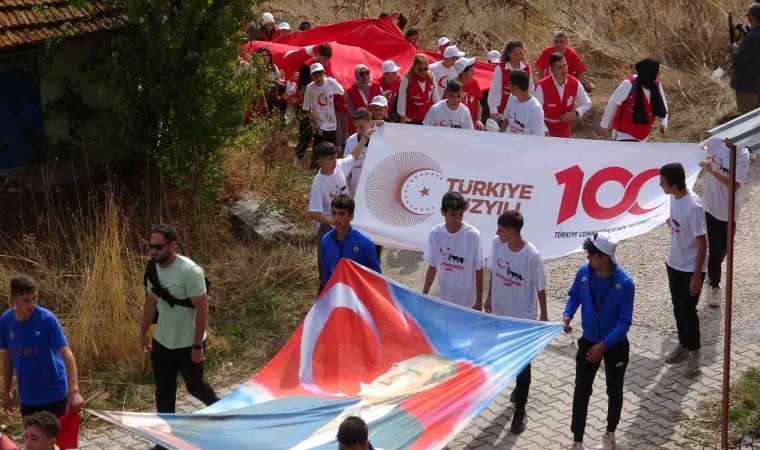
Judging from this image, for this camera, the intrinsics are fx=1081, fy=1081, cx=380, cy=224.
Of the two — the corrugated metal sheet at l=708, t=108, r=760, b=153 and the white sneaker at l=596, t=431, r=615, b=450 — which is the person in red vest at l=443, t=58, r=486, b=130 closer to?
the corrugated metal sheet at l=708, t=108, r=760, b=153

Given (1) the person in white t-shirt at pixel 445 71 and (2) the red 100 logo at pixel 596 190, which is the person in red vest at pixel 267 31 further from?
(2) the red 100 logo at pixel 596 190

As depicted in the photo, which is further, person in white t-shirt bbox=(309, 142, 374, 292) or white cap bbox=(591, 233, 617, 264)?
person in white t-shirt bbox=(309, 142, 374, 292)

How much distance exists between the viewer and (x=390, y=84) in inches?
587

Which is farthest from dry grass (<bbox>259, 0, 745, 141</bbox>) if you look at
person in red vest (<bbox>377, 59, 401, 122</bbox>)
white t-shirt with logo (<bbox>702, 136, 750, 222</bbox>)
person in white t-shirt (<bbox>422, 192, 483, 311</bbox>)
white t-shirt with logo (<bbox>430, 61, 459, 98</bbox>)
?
person in white t-shirt (<bbox>422, 192, 483, 311</bbox>)

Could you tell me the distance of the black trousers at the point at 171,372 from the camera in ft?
26.3

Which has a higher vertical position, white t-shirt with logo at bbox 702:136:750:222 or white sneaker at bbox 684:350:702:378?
white t-shirt with logo at bbox 702:136:750:222

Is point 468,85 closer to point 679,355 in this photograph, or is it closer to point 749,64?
point 749,64

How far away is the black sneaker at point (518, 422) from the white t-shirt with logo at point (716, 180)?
3108 millimetres

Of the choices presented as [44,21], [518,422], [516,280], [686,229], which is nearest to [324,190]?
[516,280]

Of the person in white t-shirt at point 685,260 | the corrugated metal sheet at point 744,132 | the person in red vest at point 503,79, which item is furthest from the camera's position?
the person in red vest at point 503,79

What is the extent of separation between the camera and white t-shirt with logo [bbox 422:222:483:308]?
8555mm

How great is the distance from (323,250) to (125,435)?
218cm

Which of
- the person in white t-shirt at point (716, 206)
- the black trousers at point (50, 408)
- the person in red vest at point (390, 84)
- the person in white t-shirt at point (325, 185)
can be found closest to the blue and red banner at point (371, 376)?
the black trousers at point (50, 408)

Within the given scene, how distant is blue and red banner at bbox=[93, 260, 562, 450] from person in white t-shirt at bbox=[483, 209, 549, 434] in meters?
0.31
